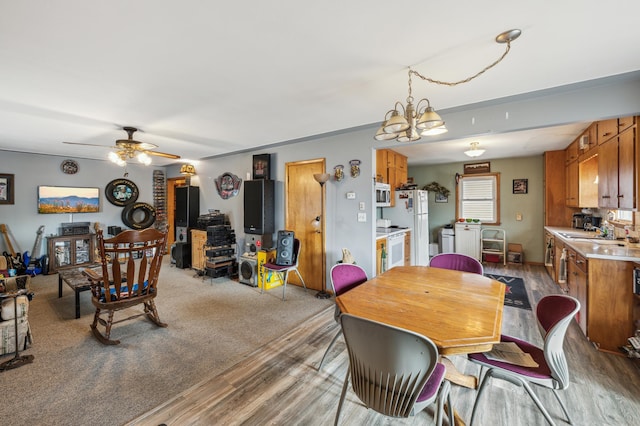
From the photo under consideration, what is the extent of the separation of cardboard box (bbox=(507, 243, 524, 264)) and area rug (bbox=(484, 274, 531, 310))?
1225 millimetres

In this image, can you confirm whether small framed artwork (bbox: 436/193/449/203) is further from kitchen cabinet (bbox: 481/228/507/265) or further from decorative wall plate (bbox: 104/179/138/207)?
decorative wall plate (bbox: 104/179/138/207)

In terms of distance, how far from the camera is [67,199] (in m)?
5.53

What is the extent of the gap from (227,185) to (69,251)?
334 cm

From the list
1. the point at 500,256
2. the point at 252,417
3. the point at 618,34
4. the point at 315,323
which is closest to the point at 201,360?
the point at 252,417

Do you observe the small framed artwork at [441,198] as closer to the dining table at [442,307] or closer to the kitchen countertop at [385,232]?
the kitchen countertop at [385,232]

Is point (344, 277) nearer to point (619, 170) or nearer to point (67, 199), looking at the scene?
point (619, 170)

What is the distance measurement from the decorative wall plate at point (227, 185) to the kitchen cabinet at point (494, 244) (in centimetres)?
538

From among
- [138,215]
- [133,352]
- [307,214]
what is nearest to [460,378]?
[133,352]

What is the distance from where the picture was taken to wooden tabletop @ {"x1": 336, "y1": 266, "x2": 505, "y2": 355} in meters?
1.31

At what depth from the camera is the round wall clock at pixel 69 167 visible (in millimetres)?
5465

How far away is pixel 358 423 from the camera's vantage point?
1649 mm

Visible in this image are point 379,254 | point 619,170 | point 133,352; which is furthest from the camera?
point 379,254

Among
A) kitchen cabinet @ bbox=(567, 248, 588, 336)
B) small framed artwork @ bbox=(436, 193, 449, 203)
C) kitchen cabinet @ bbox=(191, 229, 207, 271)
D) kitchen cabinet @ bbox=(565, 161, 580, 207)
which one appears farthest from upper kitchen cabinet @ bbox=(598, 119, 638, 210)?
kitchen cabinet @ bbox=(191, 229, 207, 271)

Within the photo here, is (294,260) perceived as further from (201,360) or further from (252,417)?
(252,417)
